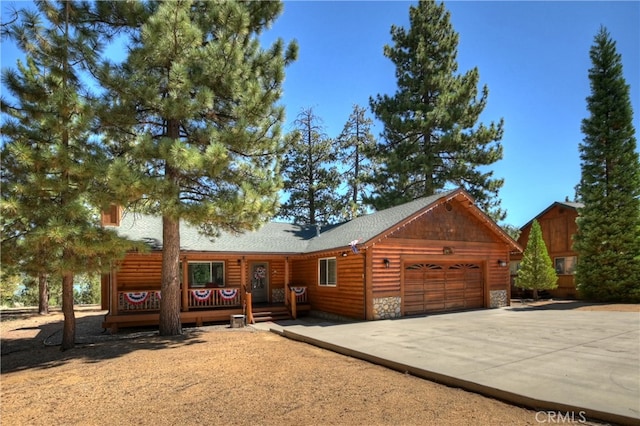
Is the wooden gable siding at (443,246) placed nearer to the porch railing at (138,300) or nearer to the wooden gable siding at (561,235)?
the porch railing at (138,300)

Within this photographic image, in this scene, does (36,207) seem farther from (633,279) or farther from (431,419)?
(633,279)

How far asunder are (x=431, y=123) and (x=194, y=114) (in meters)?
16.5

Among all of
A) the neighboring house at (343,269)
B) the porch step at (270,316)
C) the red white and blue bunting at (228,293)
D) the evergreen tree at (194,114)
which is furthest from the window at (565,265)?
the evergreen tree at (194,114)

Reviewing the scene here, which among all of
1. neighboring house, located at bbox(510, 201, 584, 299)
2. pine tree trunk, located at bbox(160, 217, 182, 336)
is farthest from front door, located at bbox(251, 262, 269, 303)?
neighboring house, located at bbox(510, 201, 584, 299)

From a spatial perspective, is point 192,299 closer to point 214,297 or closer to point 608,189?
point 214,297

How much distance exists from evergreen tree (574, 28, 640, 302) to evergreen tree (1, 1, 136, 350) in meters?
20.0

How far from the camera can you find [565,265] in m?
23.3

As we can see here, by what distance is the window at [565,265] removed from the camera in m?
22.9

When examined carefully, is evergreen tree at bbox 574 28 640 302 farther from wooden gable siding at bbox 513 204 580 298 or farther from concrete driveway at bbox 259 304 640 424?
concrete driveway at bbox 259 304 640 424

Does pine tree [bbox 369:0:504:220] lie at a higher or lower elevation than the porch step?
higher

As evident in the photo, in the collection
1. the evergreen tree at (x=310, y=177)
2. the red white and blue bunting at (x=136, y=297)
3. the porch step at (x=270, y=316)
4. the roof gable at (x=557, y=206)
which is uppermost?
the evergreen tree at (x=310, y=177)

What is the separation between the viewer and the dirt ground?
4.82 meters

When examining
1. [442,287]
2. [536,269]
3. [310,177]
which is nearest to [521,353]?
[442,287]

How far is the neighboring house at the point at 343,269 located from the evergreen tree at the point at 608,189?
4.72 m
